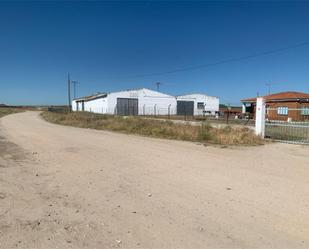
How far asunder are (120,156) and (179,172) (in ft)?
9.20

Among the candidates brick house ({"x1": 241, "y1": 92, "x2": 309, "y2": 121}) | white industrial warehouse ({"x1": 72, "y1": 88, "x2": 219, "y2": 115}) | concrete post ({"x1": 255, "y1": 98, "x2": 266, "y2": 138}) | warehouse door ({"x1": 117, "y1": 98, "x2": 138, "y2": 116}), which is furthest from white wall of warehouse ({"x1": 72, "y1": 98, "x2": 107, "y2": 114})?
concrete post ({"x1": 255, "y1": 98, "x2": 266, "y2": 138})

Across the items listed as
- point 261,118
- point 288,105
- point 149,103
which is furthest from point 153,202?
point 149,103

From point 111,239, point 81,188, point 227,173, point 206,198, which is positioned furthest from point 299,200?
point 81,188

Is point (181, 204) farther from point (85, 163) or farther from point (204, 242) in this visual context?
point (85, 163)

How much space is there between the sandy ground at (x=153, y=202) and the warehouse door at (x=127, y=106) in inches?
1541

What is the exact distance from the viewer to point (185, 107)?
179ft

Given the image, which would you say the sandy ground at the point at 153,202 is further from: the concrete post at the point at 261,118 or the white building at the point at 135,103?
the white building at the point at 135,103

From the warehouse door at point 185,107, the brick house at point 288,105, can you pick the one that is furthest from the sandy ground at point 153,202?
the warehouse door at point 185,107

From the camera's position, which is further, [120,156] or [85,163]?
[120,156]

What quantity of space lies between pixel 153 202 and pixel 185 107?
50.2m

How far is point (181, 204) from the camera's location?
475 centimetres

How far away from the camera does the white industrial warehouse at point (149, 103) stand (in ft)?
156

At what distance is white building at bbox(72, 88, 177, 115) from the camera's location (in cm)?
4719

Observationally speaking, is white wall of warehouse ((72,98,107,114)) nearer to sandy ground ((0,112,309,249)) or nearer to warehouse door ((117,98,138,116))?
warehouse door ((117,98,138,116))
